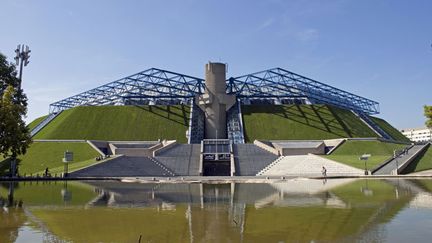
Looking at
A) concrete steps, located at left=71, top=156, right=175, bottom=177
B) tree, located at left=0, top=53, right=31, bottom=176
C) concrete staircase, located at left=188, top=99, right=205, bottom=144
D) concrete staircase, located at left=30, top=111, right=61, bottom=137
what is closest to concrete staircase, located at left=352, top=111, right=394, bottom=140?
concrete staircase, located at left=188, top=99, right=205, bottom=144

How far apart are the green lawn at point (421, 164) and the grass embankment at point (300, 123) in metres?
27.1

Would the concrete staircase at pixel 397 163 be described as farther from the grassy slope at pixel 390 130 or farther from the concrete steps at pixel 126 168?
the grassy slope at pixel 390 130

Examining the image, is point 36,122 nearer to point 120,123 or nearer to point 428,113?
point 120,123

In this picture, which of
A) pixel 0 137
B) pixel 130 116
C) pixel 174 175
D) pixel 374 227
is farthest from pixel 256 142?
pixel 374 227

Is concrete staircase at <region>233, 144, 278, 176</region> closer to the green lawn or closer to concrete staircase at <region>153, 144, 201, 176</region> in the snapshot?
concrete staircase at <region>153, 144, 201, 176</region>

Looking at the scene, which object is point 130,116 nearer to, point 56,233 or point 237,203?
point 237,203

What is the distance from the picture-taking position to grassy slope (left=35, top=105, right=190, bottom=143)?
3430 inches

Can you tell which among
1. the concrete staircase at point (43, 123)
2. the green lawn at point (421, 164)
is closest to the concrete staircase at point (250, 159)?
the green lawn at point (421, 164)

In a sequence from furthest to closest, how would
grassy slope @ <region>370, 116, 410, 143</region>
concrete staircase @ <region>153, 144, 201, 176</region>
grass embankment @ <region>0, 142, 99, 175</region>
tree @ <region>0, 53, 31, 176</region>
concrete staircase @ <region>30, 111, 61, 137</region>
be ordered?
grassy slope @ <region>370, 116, 410, 143</region>
concrete staircase @ <region>30, 111, 61, 137</region>
concrete staircase @ <region>153, 144, 201, 176</region>
grass embankment @ <region>0, 142, 99, 175</region>
tree @ <region>0, 53, 31, 176</region>

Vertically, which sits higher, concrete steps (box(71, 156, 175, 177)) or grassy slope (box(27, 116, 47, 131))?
grassy slope (box(27, 116, 47, 131))

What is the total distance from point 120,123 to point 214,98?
24.5 meters

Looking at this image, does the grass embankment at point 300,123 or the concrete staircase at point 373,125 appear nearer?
the grass embankment at point 300,123

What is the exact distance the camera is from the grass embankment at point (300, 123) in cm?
8838

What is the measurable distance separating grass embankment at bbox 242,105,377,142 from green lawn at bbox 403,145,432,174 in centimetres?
2711
